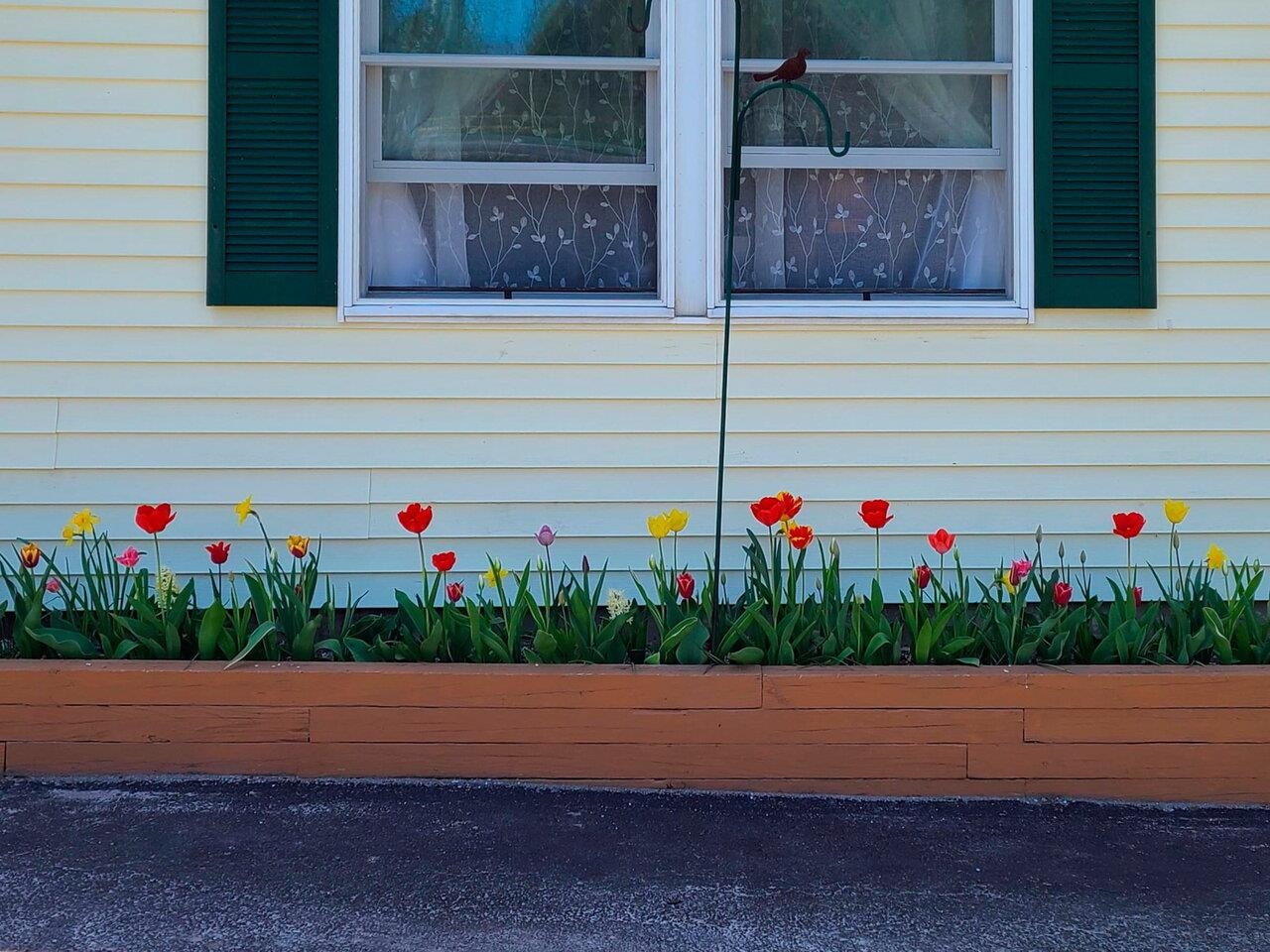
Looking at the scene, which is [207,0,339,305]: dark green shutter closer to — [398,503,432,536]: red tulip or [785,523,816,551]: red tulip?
[398,503,432,536]: red tulip

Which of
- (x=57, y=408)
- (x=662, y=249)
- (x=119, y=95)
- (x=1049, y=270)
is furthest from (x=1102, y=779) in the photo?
(x=119, y=95)

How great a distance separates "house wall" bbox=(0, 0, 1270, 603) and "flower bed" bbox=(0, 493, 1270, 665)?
0.28 metres

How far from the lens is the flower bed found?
348cm

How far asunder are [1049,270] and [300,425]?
2.47 metres

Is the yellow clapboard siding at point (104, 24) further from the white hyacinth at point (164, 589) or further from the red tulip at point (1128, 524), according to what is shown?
the red tulip at point (1128, 524)

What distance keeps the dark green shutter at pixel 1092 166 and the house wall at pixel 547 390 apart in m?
0.08

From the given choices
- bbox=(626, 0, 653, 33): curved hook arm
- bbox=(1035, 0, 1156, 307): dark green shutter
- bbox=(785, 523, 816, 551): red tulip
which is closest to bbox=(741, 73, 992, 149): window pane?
bbox=(1035, 0, 1156, 307): dark green shutter

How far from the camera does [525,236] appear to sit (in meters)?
4.25

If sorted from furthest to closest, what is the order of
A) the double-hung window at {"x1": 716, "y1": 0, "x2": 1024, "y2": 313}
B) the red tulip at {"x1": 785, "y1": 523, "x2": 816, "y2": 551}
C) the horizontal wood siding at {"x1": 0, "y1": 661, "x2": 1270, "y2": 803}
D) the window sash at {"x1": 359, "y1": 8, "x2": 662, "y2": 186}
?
the double-hung window at {"x1": 716, "y1": 0, "x2": 1024, "y2": 313} → the window sash at {"x1": 359, "y1": 8, "x2": 662, "y2": 186} → the red tulip at {"x1": 785, "y1": 523, "x2": 816, "y2": 551} → the horizontal wood siding at {"x1": 0, "y1": 661, "x2": 1270, "y2": 803}

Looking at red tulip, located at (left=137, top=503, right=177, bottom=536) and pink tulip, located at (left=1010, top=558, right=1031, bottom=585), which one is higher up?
red tulip, located at (left=137, top=503, right=177, bottom=536)

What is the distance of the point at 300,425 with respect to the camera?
4.04 m

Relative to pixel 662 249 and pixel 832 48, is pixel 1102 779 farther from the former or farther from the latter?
pixel 832 48

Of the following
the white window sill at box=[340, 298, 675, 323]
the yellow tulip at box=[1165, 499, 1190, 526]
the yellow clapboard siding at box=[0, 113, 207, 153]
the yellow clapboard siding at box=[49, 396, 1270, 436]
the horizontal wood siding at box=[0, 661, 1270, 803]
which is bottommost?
the horizontal wood siding at box=[0, 661, 1270, 803]

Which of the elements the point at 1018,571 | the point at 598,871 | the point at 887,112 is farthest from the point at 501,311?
the point at 598,871
